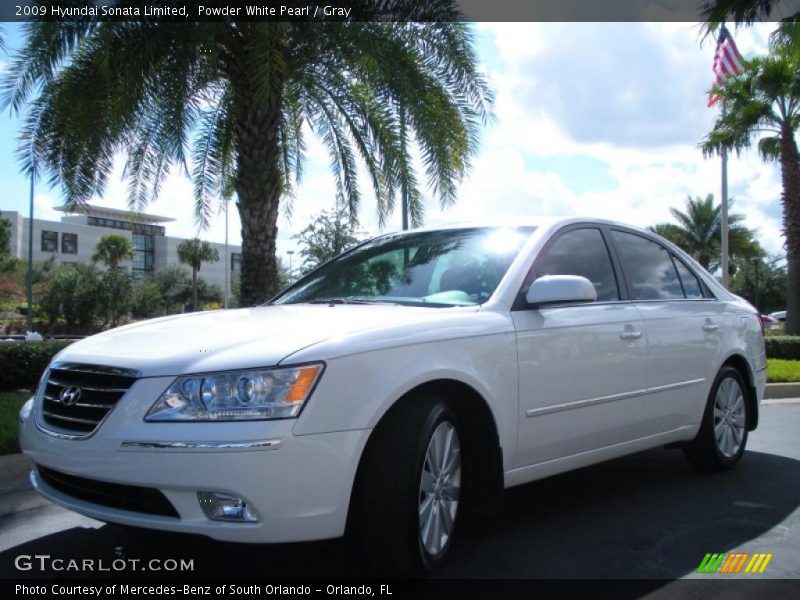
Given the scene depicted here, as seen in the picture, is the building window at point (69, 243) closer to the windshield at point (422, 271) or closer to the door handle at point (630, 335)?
the windshield at point (422, 271)

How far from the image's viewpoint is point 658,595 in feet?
11.3

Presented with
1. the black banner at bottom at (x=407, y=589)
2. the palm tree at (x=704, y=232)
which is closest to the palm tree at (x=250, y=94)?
the black banner at bottom at (x=407, y=589)

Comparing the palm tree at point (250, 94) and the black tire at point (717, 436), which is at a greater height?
the palm tree at point (250, 94)

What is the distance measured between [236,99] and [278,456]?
317 inches

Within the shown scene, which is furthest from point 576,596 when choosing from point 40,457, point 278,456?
point 40,457

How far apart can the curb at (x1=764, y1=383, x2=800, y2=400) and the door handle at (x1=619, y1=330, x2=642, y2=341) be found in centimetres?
737

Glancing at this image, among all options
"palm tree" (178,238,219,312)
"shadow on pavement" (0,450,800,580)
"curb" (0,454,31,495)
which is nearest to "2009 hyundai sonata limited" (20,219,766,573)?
"shadow on pavement" (0,450,800,580)

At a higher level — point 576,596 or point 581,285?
point 581,285

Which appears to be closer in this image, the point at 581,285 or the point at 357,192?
the point at 581,285

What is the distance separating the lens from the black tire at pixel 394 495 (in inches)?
126

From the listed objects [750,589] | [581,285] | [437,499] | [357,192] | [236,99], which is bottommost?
[750,589]

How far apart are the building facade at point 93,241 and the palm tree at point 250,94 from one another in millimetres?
79192

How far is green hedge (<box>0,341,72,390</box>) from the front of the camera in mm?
9594

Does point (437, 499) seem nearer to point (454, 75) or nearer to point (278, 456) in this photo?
point (278, 456)
